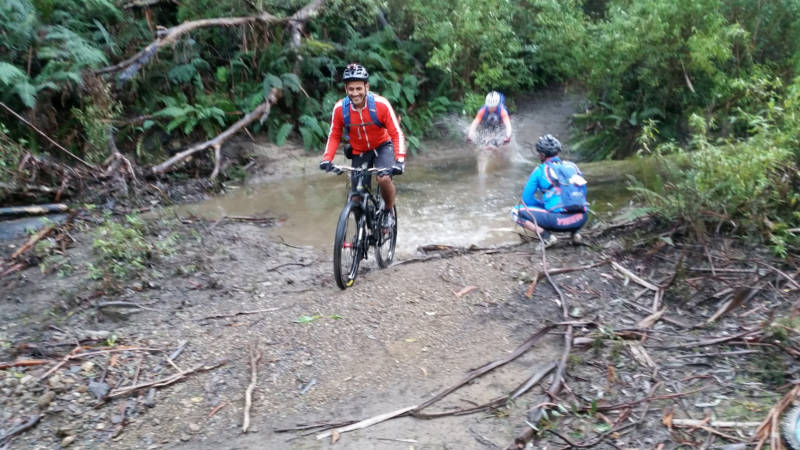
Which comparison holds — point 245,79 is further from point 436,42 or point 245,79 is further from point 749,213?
point 749,213

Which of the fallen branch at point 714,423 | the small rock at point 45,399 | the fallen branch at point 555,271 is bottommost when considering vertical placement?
the small rock at point 45,399

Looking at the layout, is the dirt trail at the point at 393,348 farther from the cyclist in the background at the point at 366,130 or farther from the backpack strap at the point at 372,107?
the backpack strap at the point at 372,107

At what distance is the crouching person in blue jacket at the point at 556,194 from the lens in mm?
6695

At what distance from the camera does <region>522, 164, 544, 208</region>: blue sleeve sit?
6852 mm

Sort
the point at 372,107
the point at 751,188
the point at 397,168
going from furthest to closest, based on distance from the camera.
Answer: the point at 372,107 < the point at 397,168 < the point at 751,188

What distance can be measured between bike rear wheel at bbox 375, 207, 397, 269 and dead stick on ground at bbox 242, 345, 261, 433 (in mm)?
2368

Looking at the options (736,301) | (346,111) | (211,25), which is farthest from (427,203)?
(211,25)

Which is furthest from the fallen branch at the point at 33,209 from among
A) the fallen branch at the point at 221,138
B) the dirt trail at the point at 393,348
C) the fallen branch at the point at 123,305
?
the fallen branch at the point at 123,305

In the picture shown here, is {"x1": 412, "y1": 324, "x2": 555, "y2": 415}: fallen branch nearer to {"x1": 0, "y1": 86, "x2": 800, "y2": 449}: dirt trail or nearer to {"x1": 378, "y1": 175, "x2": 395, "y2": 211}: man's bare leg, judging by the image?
{"x1": 0, "y1": 86, "x2": 800, "y2": 449}: dirt trail

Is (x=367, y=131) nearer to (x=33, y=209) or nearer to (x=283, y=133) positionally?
(x=33, y=209)

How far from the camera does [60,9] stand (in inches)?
496

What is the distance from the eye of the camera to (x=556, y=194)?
6.75 m

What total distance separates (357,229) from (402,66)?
11.0m

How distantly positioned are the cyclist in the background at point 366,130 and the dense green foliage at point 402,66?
3.01m
